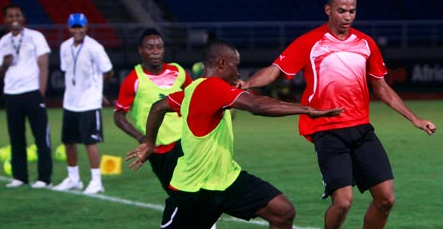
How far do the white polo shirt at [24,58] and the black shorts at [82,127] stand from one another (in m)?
0.65

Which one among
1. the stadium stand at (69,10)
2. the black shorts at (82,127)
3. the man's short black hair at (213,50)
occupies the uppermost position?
the man's short black hair at (213,50)

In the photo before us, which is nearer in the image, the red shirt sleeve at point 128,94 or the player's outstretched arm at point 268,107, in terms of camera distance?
the player's outstretched arm at point 268,107

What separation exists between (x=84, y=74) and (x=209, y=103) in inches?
253

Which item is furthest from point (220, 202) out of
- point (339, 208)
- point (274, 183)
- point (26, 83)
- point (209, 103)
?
point (26, 83)

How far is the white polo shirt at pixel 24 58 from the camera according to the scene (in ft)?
45.7

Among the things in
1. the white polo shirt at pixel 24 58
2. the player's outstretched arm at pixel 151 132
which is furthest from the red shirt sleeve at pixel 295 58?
the white polo shirt at pixel 24 58

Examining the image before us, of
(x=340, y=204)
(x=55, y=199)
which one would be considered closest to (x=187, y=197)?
(x=340, y=204)

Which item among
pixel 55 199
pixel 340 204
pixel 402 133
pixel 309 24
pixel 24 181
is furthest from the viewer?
pixel 309 24

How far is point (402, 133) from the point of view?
2070 cm

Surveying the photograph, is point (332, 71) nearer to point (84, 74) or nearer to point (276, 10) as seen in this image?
point (84, 74)

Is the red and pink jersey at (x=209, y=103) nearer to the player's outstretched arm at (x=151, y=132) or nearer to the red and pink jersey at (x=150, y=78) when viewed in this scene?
the player's outstretched arm at (x=151, y=132)

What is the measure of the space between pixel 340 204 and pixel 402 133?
40.7 ft

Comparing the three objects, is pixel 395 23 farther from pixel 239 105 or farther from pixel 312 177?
pixel 239 105

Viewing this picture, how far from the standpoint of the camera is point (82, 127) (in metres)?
13.5
